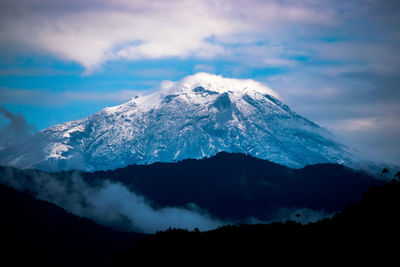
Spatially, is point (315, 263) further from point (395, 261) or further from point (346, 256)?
point (395, 261)

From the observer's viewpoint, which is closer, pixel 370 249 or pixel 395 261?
pixel 395 261

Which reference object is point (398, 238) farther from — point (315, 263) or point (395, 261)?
point (315, 263)

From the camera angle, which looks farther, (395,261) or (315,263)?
(315,263)

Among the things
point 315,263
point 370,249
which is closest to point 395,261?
point 370,249

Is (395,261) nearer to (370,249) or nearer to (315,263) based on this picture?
(370,249)

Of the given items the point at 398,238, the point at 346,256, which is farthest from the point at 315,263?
the point at 398,238

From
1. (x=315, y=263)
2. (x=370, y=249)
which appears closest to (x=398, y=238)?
(x=370, y=249)

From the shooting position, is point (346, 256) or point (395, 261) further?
point (346, 256)
